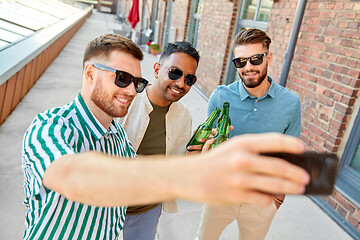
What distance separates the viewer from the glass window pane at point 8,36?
4.80 meters

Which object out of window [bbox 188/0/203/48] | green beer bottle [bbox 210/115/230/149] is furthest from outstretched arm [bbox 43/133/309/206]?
window [bbox 188/0/203/48]

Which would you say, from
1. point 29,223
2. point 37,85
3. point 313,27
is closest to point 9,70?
point 37,85

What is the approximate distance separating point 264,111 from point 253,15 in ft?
12.7

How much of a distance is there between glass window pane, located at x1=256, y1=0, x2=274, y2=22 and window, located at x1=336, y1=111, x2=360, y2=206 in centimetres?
274

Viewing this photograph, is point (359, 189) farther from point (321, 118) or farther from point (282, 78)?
point (282, 78)

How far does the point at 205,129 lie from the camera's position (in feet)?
6.49

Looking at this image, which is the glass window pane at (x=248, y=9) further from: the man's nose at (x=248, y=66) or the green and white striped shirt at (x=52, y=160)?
the green and white striped shirt at (x=52, y=160)

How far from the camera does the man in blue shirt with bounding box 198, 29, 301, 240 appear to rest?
1922mm

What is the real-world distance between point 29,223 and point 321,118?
3.19 metres

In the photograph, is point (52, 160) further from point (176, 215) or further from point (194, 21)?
point (194, 21)

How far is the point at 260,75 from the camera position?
1.94 meters

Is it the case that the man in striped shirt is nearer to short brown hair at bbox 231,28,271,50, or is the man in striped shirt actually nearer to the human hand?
the human hand

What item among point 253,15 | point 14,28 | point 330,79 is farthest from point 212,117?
point 14,28

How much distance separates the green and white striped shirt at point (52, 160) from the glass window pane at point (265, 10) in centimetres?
444
